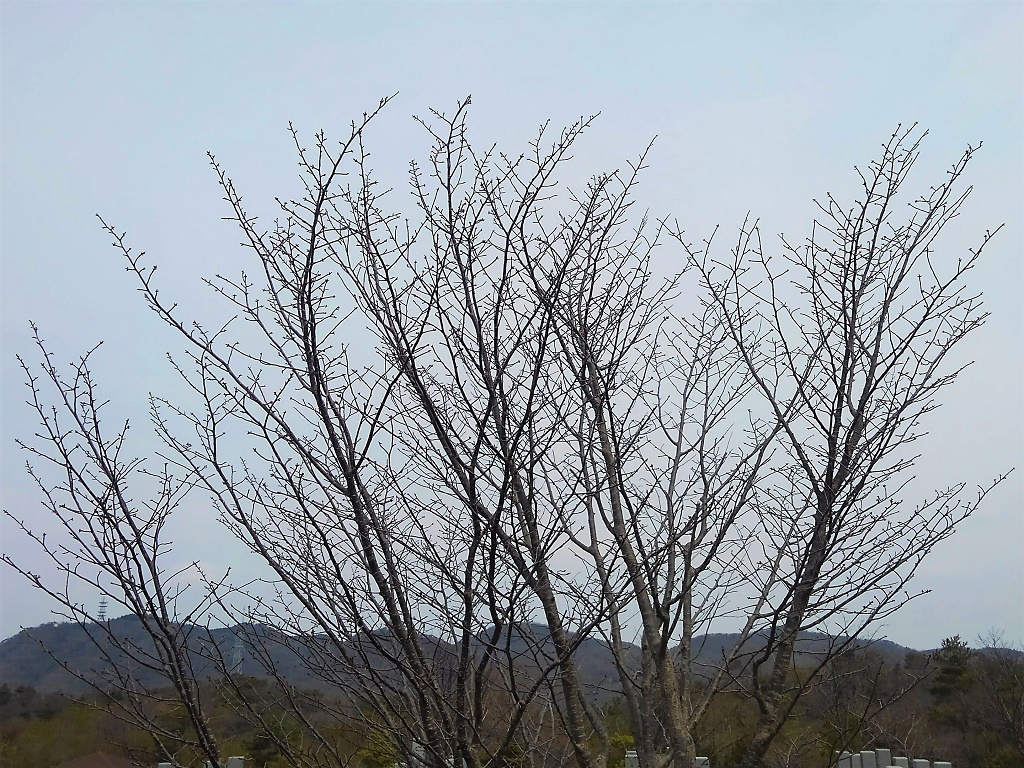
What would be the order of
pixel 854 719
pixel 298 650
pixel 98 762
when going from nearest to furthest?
1. pixel 298 650
2. pixel 854 719
3. pixel 98 762

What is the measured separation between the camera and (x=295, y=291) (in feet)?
7.20

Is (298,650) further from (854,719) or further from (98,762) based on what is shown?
(98,762)

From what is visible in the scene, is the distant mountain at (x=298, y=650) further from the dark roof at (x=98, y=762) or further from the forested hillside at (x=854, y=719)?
the dark roof at (x=98, y=762)

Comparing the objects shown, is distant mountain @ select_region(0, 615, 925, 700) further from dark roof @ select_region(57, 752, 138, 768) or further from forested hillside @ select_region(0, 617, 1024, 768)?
dark roof @ select_region(57, 752, 138, 768)

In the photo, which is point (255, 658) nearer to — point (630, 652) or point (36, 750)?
point (630, 652)

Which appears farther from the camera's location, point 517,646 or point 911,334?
point 911,334

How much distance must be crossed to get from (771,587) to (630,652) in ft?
1.94

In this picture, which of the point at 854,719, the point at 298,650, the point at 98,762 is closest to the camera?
the point at 298,650

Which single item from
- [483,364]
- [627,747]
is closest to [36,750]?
[627,747]

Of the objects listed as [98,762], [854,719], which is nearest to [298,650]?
[854,719]

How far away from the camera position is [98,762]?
49.6 feet

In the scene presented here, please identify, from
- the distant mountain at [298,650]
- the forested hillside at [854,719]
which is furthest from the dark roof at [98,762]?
the distant mountain at [298,650]

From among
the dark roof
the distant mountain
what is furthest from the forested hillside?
the distant mountain

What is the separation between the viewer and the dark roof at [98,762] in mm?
14602
